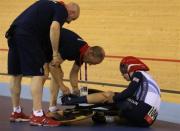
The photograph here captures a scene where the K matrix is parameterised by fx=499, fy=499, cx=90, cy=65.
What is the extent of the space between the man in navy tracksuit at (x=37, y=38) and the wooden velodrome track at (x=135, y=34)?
1921 millimetres

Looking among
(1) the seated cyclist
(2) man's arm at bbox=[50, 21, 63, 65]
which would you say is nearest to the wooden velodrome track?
(1) the seated cyclist

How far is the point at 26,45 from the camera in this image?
16.9 feet

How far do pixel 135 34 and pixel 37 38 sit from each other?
2339 mm

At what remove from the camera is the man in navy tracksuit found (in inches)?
202

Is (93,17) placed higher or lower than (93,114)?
higher

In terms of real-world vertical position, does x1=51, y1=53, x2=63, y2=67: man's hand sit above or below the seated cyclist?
above

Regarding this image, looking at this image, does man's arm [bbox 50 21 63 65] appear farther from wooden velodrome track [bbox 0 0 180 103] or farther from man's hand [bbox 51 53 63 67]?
wooden velodrome track [bbox 0 0 180 103]

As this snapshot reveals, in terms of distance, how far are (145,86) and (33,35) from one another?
131 cm

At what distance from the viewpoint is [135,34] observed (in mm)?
7258

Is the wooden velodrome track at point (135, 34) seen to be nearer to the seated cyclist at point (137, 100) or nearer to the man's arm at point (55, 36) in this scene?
the seated cyclist at point (137, 100)

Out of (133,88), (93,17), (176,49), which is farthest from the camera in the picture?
(93,17)

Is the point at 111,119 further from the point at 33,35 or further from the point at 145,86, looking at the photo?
the point at 33,35

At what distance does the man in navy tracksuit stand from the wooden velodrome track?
1.92 meters

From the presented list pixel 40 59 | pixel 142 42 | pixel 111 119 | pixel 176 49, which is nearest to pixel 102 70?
pixel 142 42
